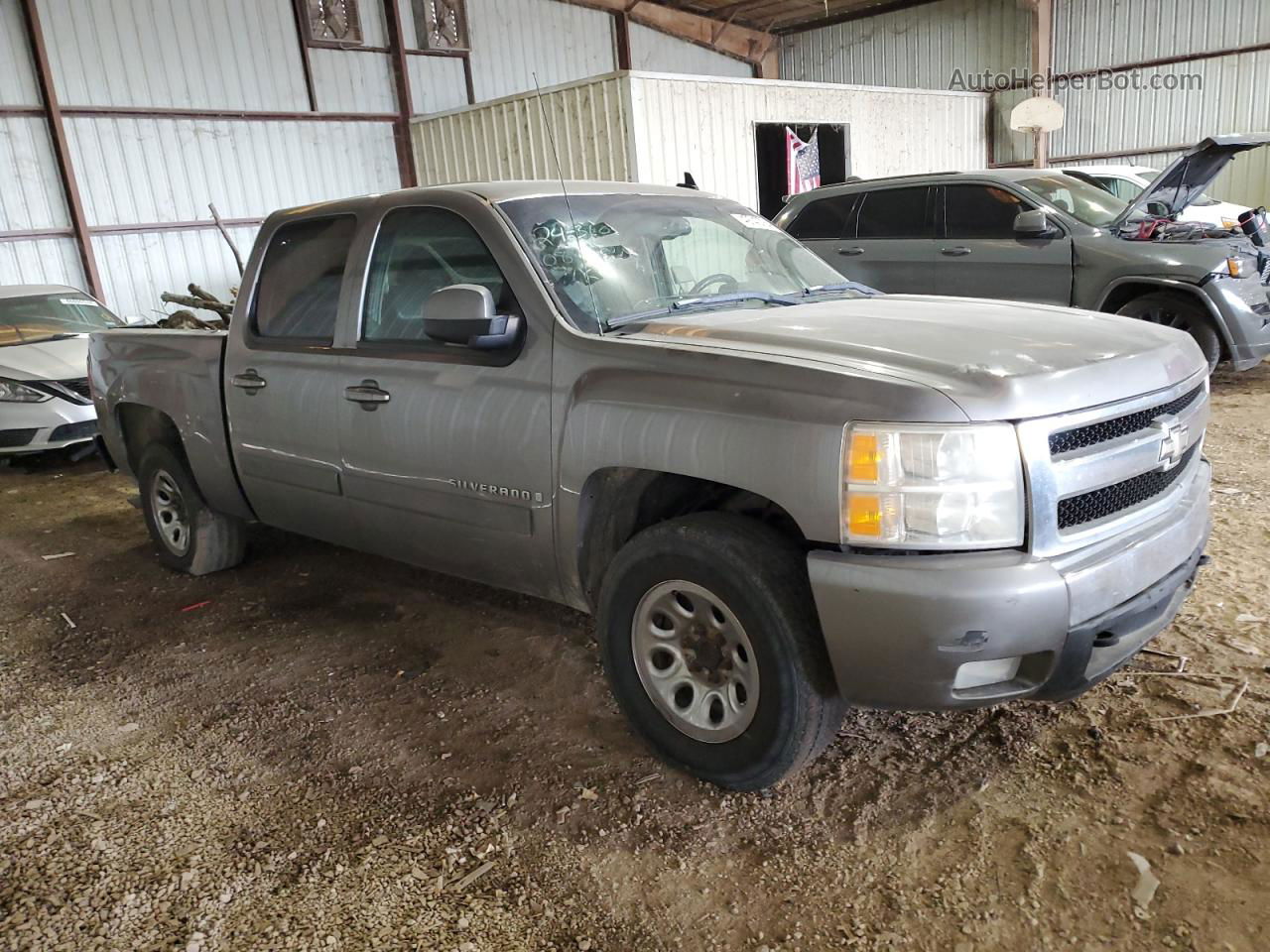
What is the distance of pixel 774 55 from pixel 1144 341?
840 inches

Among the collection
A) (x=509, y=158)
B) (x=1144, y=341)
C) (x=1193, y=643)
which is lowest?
(x=1193, y=643)

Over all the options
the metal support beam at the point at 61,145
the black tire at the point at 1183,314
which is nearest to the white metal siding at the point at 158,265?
the metal support beam at the point at 61,145

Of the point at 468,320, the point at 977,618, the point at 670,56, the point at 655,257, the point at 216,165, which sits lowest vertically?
the point at 977,618

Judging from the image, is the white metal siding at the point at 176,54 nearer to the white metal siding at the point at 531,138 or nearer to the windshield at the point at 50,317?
the white metal siding at the point at 531,138

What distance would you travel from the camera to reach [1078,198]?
798cm

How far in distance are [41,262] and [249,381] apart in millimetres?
10497

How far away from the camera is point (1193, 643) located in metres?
3.43

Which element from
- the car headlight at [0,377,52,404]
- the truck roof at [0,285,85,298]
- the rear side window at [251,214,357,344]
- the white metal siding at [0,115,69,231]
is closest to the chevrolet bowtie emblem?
the rear side window at [251,214,357,344]

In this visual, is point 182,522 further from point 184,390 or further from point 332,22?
point 332,22

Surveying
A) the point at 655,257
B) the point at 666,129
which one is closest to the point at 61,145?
the point at 666,129

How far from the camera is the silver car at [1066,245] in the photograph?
7145 millimetres

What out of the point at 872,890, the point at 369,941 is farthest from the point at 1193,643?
the point at 369,941

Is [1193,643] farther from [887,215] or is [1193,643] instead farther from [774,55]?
[774,55]

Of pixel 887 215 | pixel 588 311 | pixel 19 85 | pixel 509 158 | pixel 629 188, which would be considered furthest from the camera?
pixel 509 158
